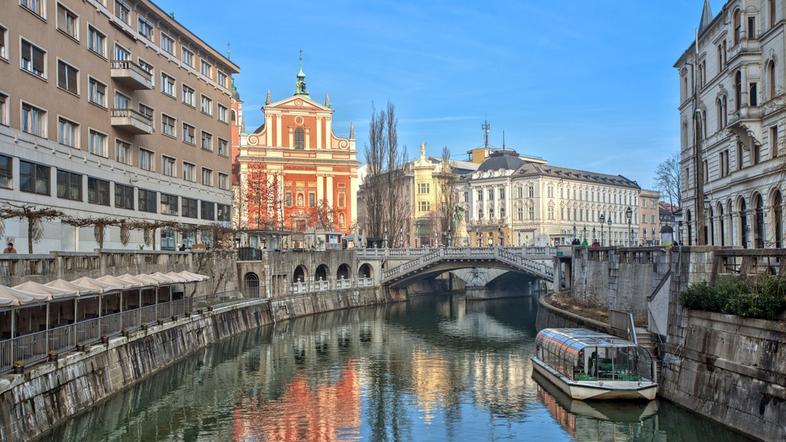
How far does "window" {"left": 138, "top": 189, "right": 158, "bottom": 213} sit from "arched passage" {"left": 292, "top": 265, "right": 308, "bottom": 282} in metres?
19.7

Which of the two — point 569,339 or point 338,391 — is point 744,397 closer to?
point 569,339

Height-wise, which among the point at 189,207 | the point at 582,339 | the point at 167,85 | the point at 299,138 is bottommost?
the point at 582,339

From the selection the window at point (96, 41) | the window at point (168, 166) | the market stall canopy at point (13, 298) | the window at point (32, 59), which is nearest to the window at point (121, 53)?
the window at point (96, 41)

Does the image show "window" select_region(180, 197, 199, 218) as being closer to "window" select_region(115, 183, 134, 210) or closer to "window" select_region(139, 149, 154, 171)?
"window" select_region(139, 149, 154, 171)

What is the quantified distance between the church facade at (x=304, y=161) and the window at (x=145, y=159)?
146ft

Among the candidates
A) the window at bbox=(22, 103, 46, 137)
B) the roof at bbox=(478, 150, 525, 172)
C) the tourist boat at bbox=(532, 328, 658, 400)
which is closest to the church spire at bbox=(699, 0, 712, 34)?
the tourist boat at bbox=(532, 328, 658, 400)

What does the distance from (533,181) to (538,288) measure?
106 feet

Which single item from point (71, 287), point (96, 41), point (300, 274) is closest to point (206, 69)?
point (96, 41)

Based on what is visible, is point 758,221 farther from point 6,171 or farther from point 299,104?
point 299,104

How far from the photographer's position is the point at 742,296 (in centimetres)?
2445

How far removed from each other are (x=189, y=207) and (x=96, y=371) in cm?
3645

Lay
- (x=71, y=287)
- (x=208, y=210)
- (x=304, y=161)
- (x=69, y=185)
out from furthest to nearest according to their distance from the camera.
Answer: (x=304, y=161) → (x=208, y=210) → (x=69, y=185) → (x=71, y=287)

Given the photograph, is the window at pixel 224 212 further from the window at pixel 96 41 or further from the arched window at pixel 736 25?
the arched window at pixel 736 25

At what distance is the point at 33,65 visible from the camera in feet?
134
